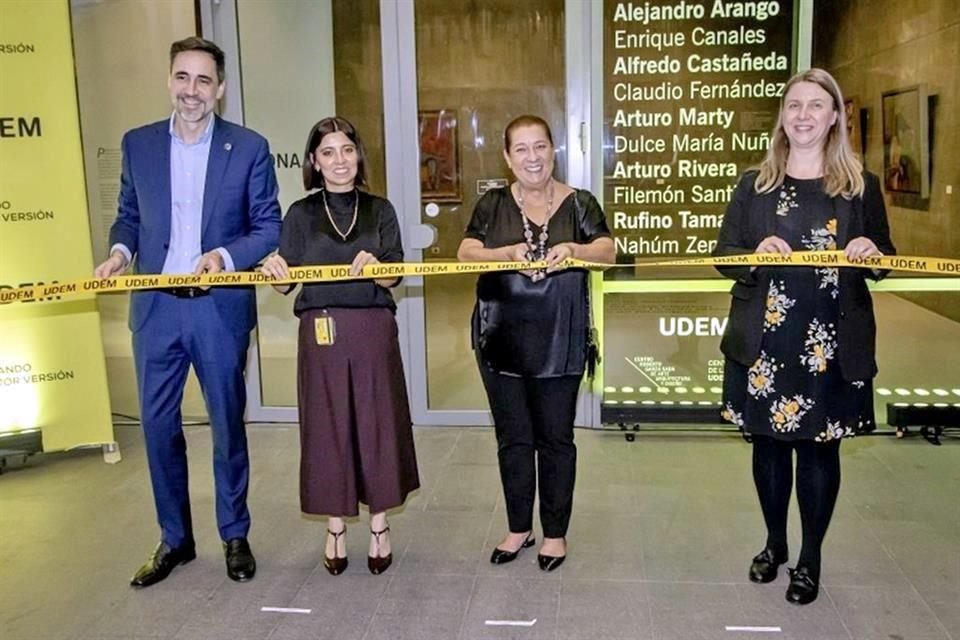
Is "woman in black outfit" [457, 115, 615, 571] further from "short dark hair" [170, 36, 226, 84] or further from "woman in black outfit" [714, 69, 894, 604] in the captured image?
"short dark hair" [170, 36, 226, 84]

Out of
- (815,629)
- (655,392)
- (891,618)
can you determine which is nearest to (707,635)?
(815,629)

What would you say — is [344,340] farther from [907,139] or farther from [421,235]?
[907,139]

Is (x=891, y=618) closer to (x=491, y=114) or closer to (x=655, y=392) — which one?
(x=655, y=392)

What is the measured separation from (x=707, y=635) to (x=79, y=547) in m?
2.48

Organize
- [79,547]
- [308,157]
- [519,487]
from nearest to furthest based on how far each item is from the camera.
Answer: [308,157] → [519,487] → [79,547]

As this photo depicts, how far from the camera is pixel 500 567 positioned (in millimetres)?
3252

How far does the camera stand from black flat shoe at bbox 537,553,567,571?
3209 mm

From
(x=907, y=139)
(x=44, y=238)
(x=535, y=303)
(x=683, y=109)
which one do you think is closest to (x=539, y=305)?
(x=535, y=303)

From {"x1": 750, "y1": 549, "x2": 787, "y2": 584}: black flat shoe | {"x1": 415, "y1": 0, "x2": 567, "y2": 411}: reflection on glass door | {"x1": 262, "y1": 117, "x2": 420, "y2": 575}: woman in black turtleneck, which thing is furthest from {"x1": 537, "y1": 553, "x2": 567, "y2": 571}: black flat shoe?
{"x1": 415, "y1": 0, "x2": 567, "y2": 411}: reflection on glass door

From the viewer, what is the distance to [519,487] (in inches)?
127

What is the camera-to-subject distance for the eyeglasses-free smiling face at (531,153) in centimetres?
292

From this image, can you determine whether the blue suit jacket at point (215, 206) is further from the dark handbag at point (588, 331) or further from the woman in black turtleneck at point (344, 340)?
the dark handbag at point (588, 331)

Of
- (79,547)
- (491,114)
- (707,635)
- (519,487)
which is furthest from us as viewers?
(491,114)

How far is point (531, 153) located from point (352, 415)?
1112 mm
